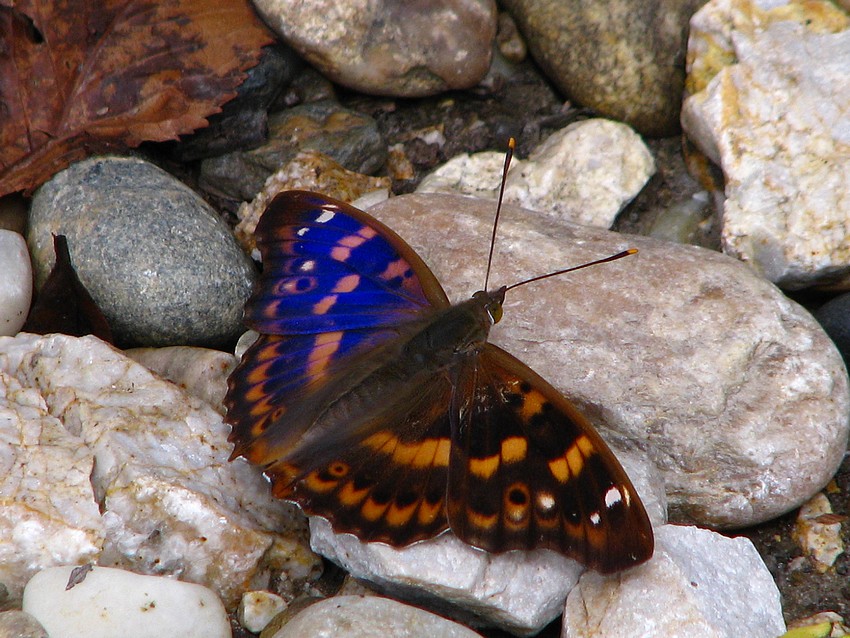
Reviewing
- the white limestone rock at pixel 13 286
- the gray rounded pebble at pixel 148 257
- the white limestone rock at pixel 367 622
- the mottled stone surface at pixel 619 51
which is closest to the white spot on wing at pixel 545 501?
the white limestone rock at pixel 367 622

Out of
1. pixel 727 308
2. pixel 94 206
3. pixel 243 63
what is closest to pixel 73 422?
pixel 94 206

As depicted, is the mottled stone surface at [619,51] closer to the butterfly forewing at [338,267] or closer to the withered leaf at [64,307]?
the butterfly forewing at [338,267]

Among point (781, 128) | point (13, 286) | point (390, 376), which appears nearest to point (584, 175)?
point (781, 128)

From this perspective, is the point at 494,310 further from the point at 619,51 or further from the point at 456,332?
the point at 619,51

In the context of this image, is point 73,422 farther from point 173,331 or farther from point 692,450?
point 692,450

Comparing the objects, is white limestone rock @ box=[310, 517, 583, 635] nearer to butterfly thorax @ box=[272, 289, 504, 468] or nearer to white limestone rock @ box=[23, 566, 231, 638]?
butterfly thorax @ box=[272, 289, 504, 468]
